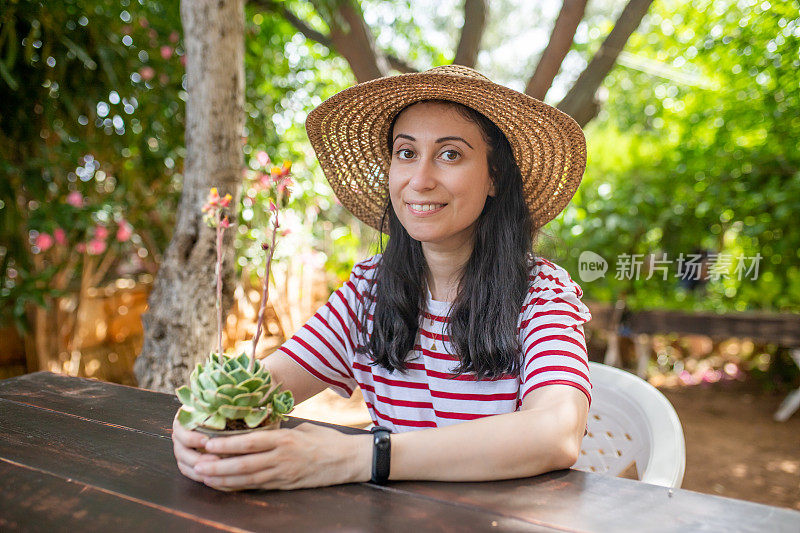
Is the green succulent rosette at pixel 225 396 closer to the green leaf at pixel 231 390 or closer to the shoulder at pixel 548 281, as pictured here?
the green leaf at pixel 231 390

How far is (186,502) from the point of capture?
2.92 ft

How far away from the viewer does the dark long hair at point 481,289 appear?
4.38ft

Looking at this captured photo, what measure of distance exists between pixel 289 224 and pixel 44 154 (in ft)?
5.47

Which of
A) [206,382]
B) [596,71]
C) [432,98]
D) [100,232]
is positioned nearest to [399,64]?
[596,71]

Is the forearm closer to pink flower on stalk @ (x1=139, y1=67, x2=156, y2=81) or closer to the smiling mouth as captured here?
the smiling mouth

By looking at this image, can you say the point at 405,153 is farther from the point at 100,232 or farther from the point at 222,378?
the point at 100,232

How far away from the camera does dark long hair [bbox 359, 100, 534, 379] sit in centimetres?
133

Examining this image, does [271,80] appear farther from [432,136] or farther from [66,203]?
[432,136]

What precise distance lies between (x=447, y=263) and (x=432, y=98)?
0.42 metres

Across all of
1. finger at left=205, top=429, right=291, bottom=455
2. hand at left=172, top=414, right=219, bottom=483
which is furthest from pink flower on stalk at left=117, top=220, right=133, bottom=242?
finger at left=205, top=429, right=291, bottom=455

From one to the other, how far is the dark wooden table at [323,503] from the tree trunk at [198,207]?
97cm

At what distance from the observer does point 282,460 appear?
0.90 meters

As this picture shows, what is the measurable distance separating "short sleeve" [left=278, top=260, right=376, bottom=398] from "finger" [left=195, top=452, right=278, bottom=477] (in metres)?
0.56

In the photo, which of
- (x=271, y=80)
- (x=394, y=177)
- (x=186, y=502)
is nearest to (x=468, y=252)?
(x=394, y=177)
